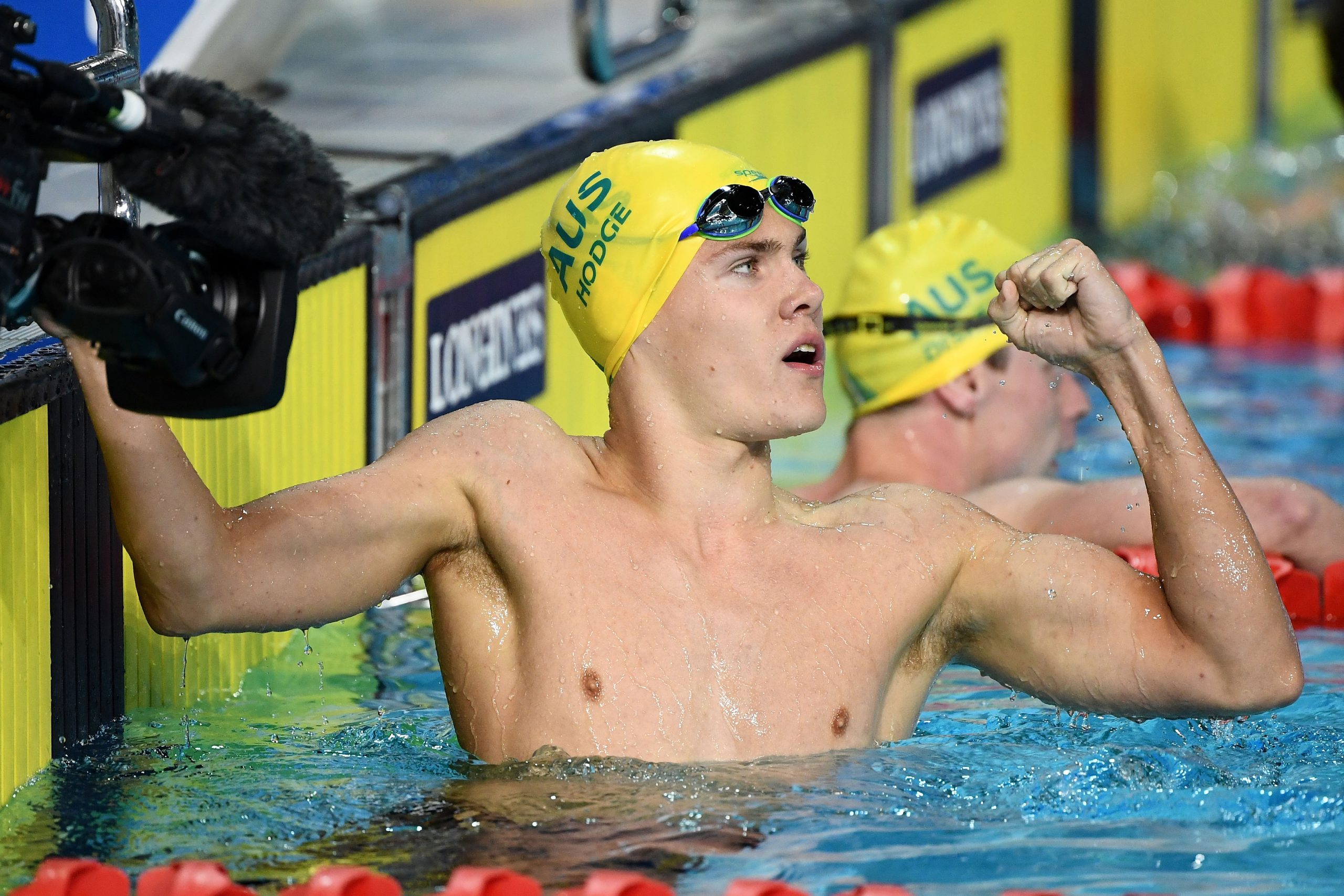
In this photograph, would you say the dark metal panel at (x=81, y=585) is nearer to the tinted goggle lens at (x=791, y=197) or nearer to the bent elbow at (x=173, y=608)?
the bent elbow at (x=173, y=608)

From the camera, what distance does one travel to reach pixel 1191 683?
272cm

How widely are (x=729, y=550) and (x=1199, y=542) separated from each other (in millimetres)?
632

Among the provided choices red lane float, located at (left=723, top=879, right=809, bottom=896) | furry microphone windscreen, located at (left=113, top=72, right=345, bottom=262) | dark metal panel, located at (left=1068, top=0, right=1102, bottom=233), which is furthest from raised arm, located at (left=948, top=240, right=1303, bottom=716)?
dark metal panel, located at (left=1068, top=0, right=1102, bottom=233)

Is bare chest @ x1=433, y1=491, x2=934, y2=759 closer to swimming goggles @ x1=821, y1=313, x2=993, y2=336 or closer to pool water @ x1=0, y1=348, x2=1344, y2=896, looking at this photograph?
pool water @ x1=0, y1=348, x2=1344, y2=896

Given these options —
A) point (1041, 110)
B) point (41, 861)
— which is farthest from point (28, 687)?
point (1041, 110)

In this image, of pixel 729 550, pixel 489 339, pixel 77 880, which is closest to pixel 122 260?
pixel 77 880

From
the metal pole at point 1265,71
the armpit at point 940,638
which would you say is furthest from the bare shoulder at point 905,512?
the metal pole at point 1265,71

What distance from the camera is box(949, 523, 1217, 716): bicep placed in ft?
8.98

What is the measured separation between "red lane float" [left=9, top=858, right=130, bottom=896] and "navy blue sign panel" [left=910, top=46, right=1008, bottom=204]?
5.09m

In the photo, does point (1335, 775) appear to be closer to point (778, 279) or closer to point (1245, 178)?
point (778, 279)

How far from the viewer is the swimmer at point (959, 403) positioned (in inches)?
161

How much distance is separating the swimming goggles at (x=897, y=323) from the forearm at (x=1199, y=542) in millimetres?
1389

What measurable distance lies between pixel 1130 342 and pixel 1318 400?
407 centimetres

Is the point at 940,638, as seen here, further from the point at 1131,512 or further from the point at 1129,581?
the point at 1131,512
